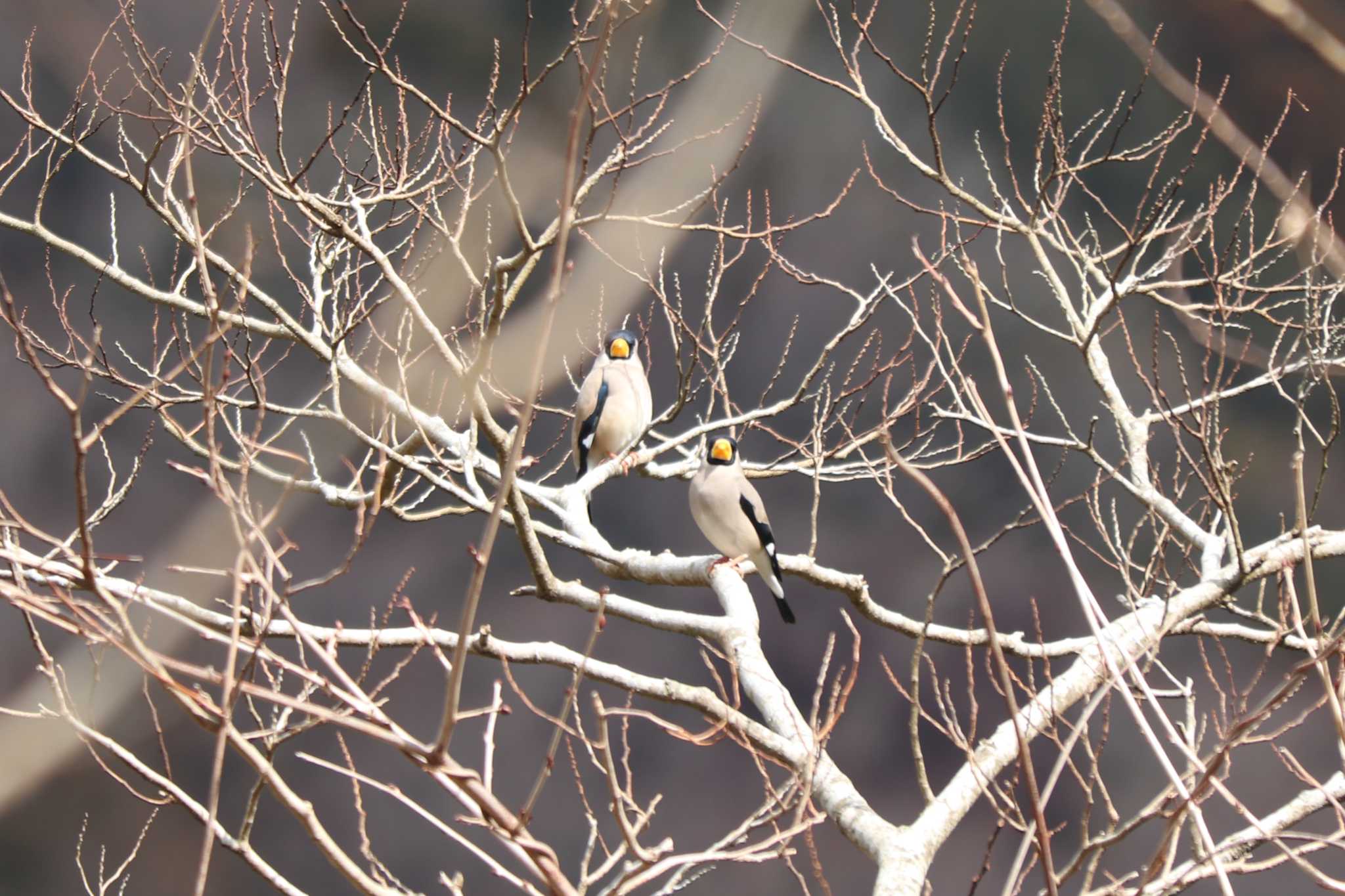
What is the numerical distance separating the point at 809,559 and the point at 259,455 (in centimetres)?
227

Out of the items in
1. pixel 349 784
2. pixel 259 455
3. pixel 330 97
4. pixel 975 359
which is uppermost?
pixel 975 359

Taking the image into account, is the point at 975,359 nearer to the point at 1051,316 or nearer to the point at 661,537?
the point at 1051,316

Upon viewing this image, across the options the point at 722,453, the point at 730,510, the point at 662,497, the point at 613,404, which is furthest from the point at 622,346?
the point at 662,497

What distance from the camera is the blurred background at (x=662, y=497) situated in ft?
11.0

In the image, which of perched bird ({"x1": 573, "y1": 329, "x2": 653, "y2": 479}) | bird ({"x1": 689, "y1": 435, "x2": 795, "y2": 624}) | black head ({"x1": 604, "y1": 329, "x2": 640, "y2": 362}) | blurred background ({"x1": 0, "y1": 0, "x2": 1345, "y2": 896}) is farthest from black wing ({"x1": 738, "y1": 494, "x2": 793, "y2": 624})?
blurred background ({"x1": 0, "y1": 0, "x2": 1345, "y2": 896})

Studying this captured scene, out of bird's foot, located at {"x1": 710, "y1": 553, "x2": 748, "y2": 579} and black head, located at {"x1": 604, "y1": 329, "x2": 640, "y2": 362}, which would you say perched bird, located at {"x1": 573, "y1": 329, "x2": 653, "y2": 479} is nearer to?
black head, located at {"x1": 604, "y1": 329, "x2": 640, "y2": 362}

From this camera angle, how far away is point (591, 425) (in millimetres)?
2947

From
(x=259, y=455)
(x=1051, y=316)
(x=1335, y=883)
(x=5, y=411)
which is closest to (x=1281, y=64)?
(x=1051, y=316)

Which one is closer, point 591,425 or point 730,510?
point 730,510

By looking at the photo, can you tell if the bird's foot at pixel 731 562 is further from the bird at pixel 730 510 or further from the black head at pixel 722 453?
the black head at pixel 722 453

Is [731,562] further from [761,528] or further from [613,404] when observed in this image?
[613,404]

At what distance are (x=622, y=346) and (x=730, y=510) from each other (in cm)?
74

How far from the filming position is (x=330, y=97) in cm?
364

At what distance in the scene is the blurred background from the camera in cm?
336
